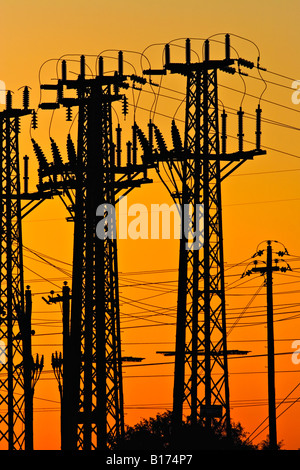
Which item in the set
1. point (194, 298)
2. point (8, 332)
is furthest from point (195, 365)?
point (8, 332)

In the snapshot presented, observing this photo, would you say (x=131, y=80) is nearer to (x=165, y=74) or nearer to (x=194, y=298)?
(x=165, y=74)

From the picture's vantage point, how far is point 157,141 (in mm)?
66938

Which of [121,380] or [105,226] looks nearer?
[105,226]

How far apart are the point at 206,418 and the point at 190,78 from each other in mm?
11177

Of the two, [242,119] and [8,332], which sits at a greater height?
[242,119]

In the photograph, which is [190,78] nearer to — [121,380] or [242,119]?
[242,119]

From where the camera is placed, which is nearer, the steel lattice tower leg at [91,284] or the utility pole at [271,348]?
the steel lattice tower leg at [91,284]

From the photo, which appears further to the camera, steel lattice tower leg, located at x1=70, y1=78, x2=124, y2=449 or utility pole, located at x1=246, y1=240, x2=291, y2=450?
utility pole, located at x1=246, y1=240, x2=291, y2=450

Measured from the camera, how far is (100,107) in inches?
2099

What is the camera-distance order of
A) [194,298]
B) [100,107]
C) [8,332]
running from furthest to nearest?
A: 1. [8,332]
2. [194,298]
3. [100,107]

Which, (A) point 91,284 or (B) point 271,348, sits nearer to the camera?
(A) point 91,284

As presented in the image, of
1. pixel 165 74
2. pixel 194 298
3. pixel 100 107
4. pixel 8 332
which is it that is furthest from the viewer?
pixel 8 332
